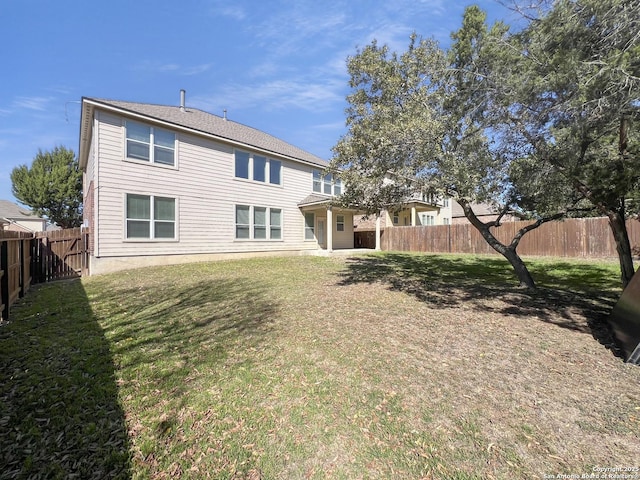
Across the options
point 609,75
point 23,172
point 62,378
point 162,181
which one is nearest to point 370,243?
point 162,181

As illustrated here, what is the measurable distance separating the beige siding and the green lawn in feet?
18.8

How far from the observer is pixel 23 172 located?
83.9 feet

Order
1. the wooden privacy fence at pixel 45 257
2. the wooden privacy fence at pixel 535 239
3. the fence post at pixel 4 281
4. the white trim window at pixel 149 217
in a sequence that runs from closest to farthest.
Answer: the fence post at pixel 4 281 → the wooden privacy fence at pixel 45 257 → the white trim window at pixel 149 217 → the wooden privacy fence at pixel 535 239

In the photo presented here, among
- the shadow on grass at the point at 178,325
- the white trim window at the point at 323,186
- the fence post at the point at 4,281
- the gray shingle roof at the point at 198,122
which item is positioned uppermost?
the gray shingle roof at the point at 198,122

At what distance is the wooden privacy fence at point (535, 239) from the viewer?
13508mm

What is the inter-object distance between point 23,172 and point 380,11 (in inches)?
1289

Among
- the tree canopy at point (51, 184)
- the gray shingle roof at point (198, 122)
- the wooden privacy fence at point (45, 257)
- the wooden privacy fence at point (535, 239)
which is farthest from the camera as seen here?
the tree canopy at point (51, 184)

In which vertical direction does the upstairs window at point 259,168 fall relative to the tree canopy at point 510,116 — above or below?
above

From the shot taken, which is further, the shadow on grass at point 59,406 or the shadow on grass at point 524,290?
the shadow on grass at point 524,290

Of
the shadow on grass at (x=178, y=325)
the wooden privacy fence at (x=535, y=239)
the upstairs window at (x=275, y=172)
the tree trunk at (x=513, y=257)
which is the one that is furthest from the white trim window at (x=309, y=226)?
the tree trunk at (x=513, y=257)

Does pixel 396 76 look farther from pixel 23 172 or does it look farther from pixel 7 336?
pixel 23 172

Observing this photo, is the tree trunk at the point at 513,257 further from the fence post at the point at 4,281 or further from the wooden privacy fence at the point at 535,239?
the fence post at the point at 4,281

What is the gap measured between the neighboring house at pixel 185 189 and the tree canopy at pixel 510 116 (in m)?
5.39

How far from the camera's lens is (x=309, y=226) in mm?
17797
